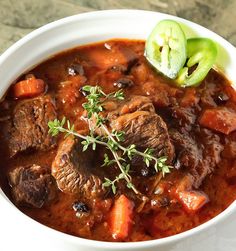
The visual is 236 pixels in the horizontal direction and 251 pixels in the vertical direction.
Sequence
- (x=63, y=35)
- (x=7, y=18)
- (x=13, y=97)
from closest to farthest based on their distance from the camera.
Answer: (x=13, y=97) → (x=63, y=35) → (x=7, y=18)

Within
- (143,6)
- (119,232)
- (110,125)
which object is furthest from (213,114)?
(143,6)

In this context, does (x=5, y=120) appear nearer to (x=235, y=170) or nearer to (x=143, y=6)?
(x=235, y=170)

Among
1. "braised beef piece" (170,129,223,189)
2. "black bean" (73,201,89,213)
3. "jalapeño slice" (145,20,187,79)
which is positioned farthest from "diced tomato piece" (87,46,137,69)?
"black bean" (73,201,89,213)

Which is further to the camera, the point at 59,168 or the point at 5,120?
the point at 5,120

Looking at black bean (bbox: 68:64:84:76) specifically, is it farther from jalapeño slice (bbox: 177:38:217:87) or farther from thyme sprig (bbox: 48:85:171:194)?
jalapeño slice (bbox: 177:38:217:87)

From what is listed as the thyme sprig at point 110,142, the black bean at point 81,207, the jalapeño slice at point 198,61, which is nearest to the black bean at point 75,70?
the thyme sprig at point 110,142

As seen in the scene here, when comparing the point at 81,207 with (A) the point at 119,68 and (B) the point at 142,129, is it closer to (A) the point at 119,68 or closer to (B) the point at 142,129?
(B) the point at 142,129

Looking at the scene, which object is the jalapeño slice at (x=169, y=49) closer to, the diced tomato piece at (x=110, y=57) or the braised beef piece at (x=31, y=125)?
the diced tomato piece at (x=110, y=57)
